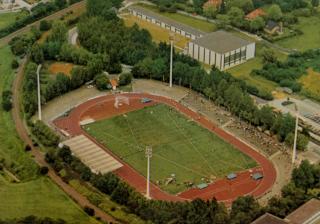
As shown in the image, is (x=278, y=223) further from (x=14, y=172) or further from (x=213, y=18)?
(x=213, y=18)

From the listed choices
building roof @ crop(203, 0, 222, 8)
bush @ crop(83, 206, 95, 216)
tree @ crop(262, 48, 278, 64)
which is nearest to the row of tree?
tree @ crop(262, 48, 278, 64)

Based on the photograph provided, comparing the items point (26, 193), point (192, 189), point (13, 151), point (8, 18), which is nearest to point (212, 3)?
point (8, 18)

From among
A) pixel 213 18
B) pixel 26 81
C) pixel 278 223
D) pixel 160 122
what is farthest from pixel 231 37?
pixel 278 223

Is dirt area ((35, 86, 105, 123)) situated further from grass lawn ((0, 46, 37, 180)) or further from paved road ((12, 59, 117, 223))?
grass lawn ((0, 46, 37, 180))

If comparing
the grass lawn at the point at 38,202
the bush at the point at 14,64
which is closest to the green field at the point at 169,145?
the grass lawn at the point at 38,202

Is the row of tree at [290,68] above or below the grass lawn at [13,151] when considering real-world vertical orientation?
above

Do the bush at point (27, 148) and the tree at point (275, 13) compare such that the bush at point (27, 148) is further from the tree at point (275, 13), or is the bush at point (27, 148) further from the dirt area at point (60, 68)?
the tree at point (275, 13)

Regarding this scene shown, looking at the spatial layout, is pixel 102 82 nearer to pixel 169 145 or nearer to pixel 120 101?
pixel 120 101
